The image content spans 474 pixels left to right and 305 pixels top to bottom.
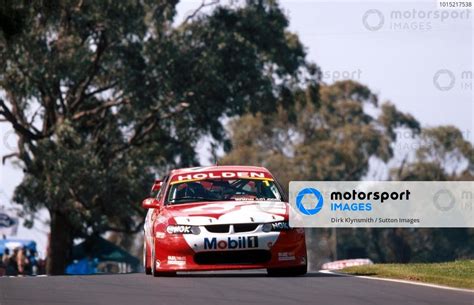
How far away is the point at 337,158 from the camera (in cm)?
7725

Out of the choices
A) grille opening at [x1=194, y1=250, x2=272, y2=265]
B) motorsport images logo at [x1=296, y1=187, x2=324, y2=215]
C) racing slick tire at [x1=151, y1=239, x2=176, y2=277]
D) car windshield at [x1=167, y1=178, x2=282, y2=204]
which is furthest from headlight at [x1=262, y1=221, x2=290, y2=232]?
motorsport images logo at [x1=296, y1=187, x2=324, y2=215]

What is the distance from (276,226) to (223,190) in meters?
1.52

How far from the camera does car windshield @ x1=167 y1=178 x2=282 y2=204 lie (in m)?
16.6

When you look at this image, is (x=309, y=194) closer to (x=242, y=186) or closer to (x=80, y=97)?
(x=242, y=186)

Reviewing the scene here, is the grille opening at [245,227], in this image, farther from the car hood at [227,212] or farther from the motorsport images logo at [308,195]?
the motorsport images logo at [308,195]

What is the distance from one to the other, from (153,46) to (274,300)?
3388 cm

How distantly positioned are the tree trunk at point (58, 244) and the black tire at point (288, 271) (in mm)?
31181

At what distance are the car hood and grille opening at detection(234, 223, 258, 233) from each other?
41mm

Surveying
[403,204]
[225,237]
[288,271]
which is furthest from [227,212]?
[403,204]

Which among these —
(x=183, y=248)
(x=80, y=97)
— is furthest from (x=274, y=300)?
(x=80, y=97)

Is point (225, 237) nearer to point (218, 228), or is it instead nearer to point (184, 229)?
point (218, 228)

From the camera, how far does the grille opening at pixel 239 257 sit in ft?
50.8

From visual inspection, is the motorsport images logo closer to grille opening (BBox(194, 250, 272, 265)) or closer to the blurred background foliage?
grille opening (BBox(194, 250, 272, 265))

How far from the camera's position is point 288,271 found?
634 inches
